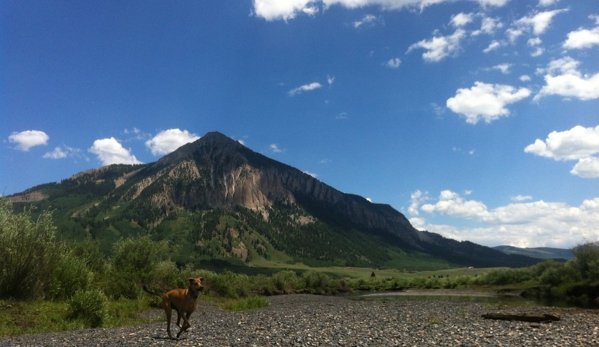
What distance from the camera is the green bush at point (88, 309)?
951 inches

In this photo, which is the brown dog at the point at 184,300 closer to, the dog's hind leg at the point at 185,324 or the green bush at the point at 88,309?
the dog's hind leg at the point at 185,324

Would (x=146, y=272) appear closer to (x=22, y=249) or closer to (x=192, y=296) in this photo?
(x=22, y=249)

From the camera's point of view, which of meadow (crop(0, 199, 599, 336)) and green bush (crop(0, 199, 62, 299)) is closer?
meadow (crop(0, 199, 599, 336))

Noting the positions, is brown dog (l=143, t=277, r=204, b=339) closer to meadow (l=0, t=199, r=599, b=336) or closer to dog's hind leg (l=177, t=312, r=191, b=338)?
dog's hind leg (l=177, t=312, r=191, b=338)

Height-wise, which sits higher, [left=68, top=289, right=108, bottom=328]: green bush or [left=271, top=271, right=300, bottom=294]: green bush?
[left=68, top=289, right=108, bottom=328]: green bush

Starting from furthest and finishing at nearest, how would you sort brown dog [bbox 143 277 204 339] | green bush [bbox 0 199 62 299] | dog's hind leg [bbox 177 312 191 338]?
1. green bush [bbox 0 199 62 299]
2. dog's hind leg [bbox 177 312 191 338]
3. brown dog [bbox 143 277 204 339]

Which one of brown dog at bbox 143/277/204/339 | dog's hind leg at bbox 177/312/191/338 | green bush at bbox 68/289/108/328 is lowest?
green bush at bbox 68/289/108/328

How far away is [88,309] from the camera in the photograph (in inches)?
965

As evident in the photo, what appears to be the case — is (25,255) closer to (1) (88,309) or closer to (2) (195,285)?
(1) (88,309)

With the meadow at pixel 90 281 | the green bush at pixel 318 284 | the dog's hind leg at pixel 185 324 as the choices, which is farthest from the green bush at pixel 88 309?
the green bush at pixel 318 284

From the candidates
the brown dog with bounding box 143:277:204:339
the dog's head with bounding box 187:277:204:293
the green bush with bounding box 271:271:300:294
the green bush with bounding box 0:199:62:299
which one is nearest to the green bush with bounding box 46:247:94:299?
the green bush with bounding box 0:199:62:299

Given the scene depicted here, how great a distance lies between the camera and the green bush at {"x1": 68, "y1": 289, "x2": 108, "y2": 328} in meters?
24.2

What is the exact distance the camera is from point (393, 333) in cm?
2017

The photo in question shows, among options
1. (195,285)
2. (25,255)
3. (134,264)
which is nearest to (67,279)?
(25,255)
